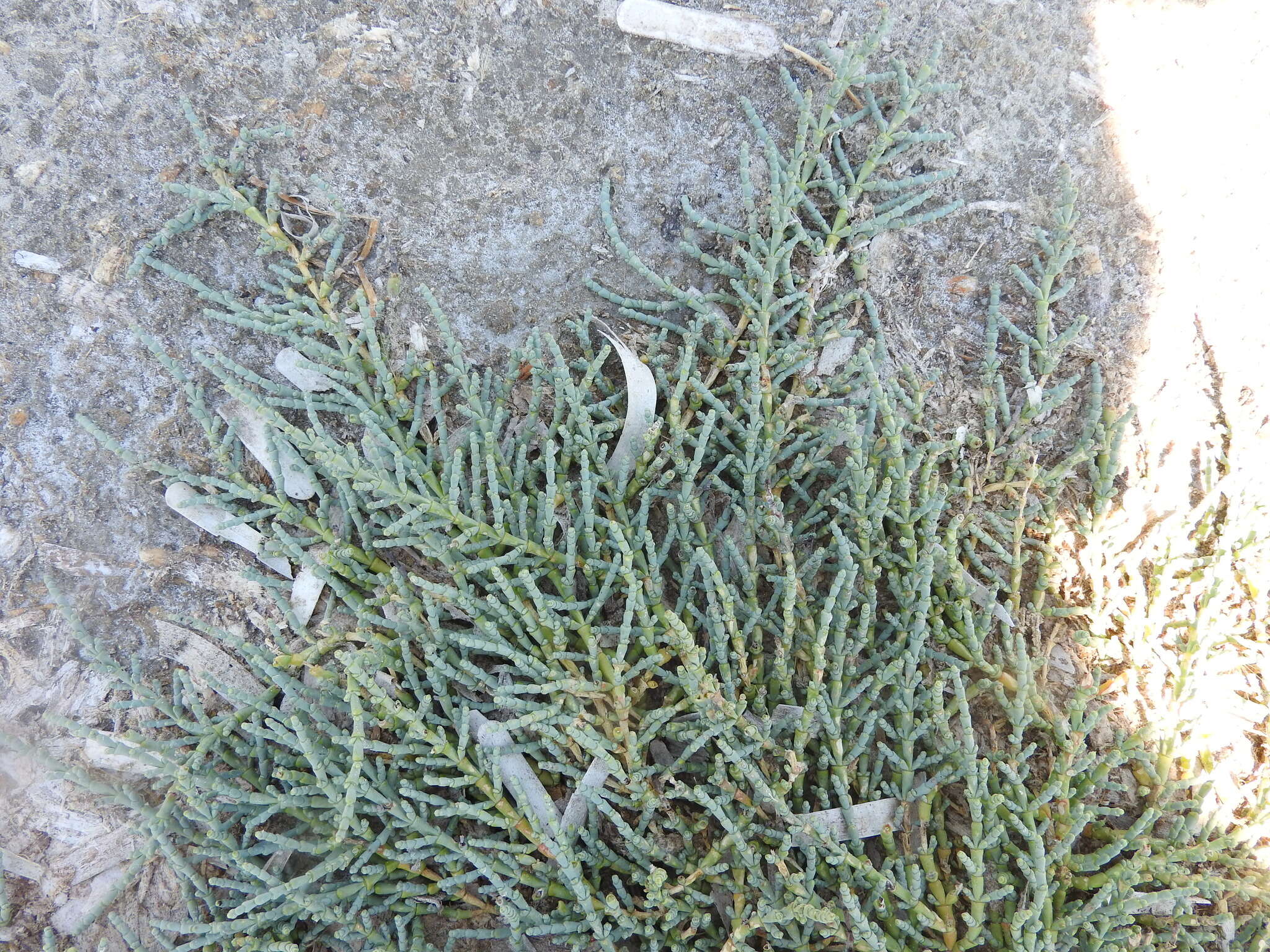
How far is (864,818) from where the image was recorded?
201cm

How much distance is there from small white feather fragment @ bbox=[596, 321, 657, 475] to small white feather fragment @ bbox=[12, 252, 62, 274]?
1.56 metres

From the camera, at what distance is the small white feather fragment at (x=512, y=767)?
2.02 m

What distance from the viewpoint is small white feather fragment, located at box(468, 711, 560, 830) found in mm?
A: 2023

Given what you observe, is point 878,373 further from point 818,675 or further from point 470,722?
point 470,722

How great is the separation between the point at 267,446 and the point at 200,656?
0.60 m

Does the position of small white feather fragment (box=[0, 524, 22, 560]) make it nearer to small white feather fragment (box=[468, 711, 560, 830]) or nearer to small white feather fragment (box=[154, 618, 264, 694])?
small white feather fragment (box=[154, 618, 264, 694])

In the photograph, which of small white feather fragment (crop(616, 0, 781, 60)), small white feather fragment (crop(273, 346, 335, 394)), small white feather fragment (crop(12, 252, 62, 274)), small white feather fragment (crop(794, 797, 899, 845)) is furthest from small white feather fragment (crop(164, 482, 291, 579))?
small white feather fragment (crop(616, 0, 781, 60))

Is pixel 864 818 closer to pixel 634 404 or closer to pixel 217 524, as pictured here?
pixel 634 404

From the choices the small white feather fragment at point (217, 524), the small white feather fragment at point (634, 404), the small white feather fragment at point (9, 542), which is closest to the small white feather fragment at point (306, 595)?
the small white feather fragment at point (217, 524)

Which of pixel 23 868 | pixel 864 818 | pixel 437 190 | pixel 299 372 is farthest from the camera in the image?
pixel 437 190

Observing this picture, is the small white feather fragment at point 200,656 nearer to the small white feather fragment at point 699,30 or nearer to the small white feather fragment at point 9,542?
the small white feather fragment at point 9,542

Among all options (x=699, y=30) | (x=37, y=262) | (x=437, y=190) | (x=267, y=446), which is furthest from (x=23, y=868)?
(x=699, y=30)

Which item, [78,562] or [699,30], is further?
[699,30]

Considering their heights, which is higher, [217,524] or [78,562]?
[217,524]
